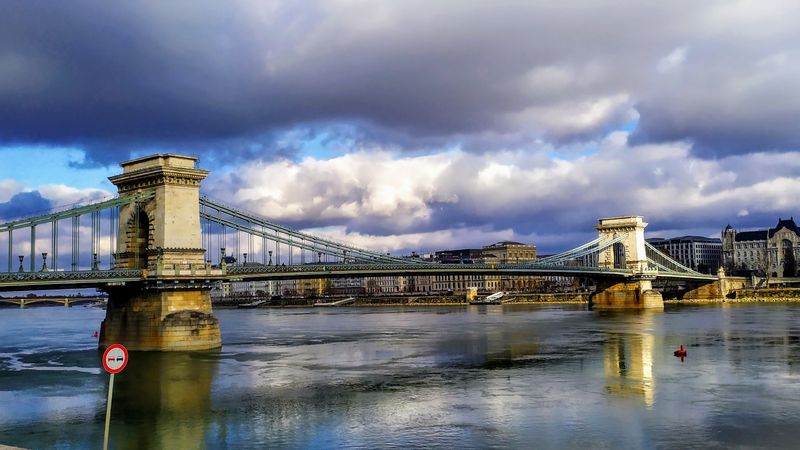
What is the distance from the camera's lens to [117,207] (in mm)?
50344

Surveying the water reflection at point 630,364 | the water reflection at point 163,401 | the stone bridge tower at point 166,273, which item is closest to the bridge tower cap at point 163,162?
the stone bridge tower at point 166,273

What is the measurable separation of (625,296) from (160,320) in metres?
81.2

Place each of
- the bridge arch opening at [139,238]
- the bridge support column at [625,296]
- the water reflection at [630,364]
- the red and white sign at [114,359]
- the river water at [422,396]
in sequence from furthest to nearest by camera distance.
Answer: the bridge support column at [625,296] → the bridge arch opening at [139,238] → the water reflection at [630,364] → the river water at [422,396] → the red and white sign at [114,359]

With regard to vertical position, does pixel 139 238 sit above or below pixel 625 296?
above

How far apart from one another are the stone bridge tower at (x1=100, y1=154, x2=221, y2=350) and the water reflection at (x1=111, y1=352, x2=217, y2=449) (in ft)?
6.58

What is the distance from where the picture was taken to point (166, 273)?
149ft

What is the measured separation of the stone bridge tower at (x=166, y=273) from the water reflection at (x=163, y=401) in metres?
2.01

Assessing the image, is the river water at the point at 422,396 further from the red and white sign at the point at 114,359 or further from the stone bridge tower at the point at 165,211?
the red and white sign at the point at 114,359

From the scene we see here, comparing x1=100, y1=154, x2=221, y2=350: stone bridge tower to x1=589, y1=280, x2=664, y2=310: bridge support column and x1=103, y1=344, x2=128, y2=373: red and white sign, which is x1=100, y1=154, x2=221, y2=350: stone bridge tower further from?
x1=589, y1=280, x2=664, y2=310: bridge support column

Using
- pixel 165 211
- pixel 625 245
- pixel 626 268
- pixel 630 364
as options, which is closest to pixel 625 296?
pixel 626 268

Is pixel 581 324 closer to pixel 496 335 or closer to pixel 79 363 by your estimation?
pixel 496 335

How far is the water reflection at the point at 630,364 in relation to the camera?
30359 mm

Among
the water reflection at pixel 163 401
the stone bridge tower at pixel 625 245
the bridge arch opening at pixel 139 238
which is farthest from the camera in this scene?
the stone bridge tower at pixel 625 245

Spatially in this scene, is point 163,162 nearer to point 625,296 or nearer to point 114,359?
point 114,359
